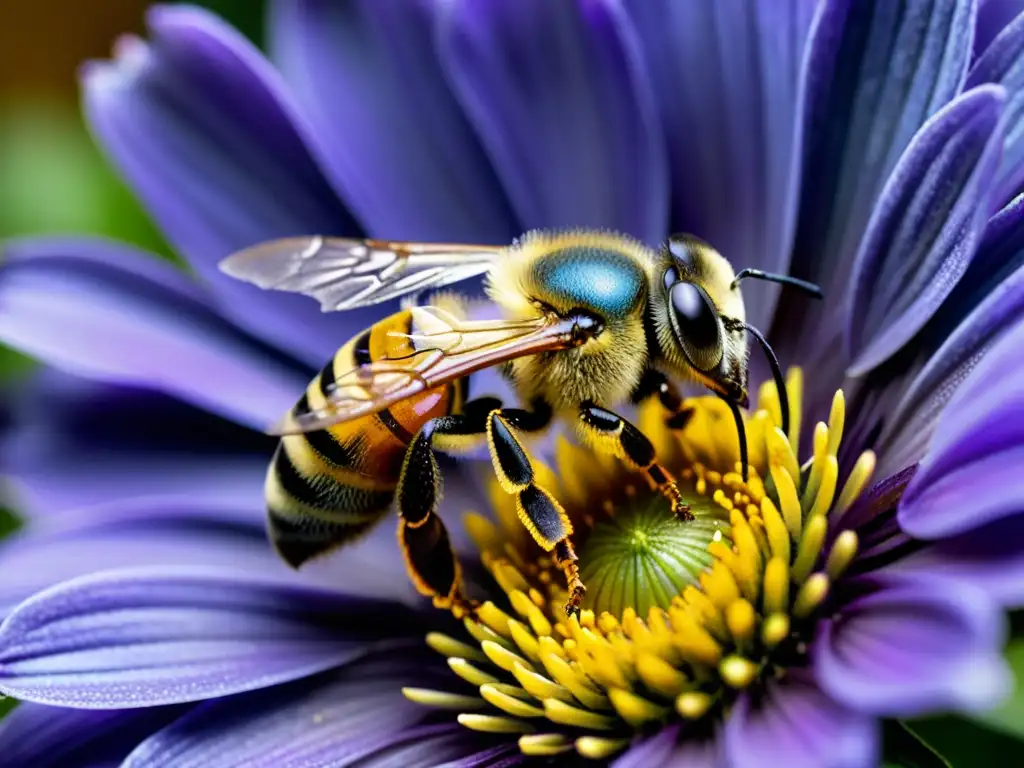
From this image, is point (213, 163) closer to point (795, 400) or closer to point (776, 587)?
point (795, 400)

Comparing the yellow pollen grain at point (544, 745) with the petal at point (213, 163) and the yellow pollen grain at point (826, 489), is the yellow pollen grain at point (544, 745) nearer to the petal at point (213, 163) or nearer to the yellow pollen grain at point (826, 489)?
the yellow pollen grain at point (826, 489)

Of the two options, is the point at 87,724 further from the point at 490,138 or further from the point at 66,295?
the point at 490,138

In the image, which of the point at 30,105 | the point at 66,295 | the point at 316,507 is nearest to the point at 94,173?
the point at 30,105

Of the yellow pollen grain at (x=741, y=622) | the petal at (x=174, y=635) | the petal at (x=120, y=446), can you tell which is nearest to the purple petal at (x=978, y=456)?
the yellow pollen grain at (x=741, y=622)

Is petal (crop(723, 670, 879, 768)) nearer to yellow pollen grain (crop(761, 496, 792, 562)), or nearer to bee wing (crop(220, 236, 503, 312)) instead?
yellow pollen grain (crop(761, 496, 792, 562))

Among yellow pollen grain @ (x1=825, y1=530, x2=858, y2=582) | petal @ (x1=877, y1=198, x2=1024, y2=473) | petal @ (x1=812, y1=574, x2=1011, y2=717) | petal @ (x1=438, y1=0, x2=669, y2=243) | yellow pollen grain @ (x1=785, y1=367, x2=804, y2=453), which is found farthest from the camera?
petal @ (x1=438, y1=0, x2=669, y2=243)

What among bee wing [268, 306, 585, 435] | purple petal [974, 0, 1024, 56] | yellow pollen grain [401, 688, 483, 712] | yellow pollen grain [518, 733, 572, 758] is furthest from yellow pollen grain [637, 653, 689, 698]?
purple petal [974, 0, 1024, 56]
